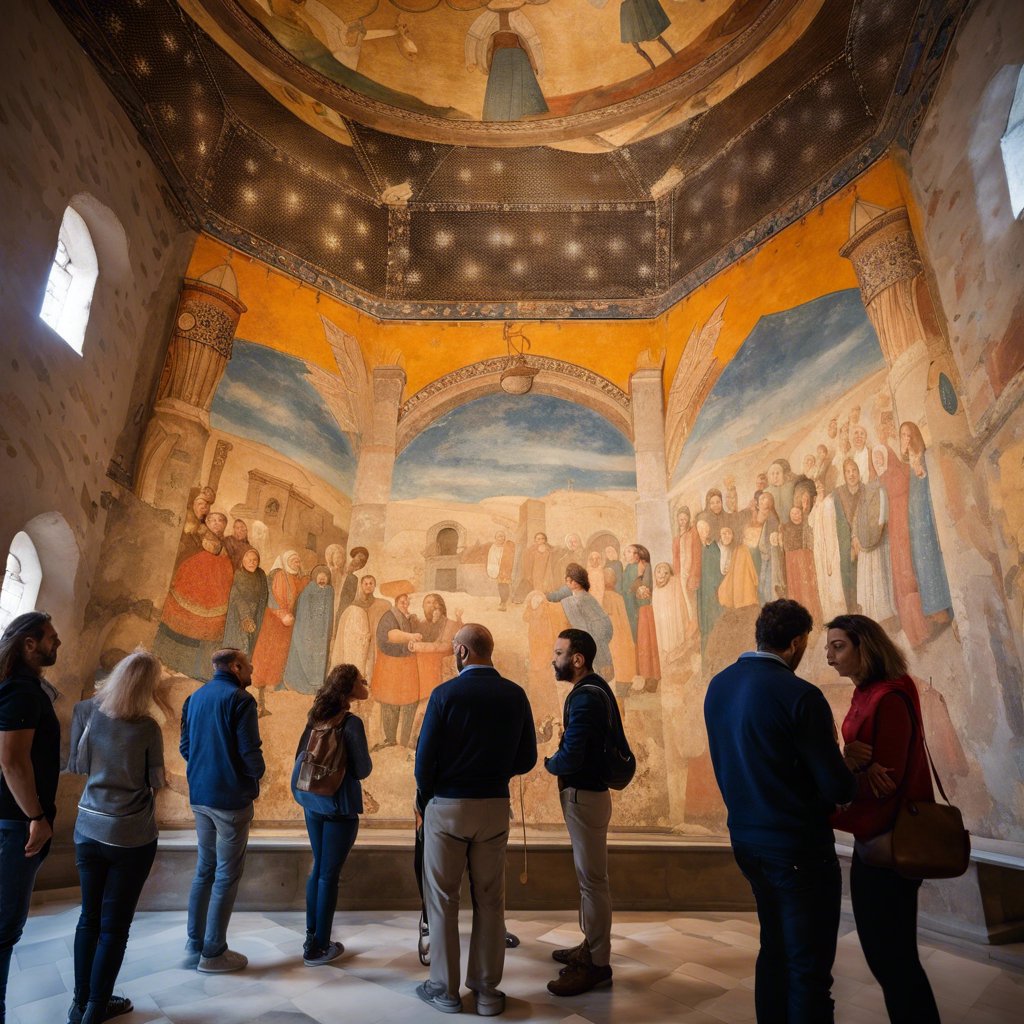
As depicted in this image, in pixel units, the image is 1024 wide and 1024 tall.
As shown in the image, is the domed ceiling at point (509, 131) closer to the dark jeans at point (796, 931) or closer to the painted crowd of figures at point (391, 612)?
the painted crowd of figures at point (391, 612)

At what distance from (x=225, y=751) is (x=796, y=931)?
10.5 feet

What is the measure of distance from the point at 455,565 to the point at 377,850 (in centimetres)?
382

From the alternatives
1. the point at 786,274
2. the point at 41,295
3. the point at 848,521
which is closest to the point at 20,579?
the point at 41,295

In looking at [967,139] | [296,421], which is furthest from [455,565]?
[967,139]

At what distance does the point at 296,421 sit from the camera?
9.46 m

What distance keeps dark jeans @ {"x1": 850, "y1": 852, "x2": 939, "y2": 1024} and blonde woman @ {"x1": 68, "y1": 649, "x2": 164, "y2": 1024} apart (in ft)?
10.1

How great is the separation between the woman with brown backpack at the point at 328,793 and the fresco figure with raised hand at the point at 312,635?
4109 millimetres

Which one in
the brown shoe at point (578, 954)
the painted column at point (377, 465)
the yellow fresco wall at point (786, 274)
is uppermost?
the yellow fresco wall at point (786, 274)

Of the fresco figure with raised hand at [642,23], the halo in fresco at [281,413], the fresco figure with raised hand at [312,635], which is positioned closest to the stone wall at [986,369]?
the fresco figure with raised hand at [642,23]

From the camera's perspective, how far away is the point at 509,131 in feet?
33.6

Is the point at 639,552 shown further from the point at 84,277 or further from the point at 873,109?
the point at 84,277

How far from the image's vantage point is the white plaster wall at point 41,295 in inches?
227

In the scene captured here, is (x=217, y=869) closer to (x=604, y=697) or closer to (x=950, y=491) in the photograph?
(x=604, y=697)

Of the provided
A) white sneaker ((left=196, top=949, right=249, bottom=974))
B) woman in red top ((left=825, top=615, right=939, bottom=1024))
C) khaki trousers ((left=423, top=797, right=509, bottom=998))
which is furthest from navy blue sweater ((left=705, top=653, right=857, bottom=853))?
white sneaker ((left=196, top=949, right=249, bottom=974))
